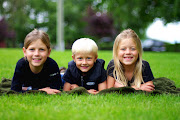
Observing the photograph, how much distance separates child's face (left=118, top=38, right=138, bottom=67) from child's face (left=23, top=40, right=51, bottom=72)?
1.31 meters

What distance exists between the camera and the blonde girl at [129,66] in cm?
379

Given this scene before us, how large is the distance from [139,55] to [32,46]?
1.85 metres

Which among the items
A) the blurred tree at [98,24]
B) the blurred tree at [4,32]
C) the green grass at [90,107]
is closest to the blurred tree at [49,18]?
the blurred tree at [98,24]

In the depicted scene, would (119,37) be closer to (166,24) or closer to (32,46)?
(32,46)

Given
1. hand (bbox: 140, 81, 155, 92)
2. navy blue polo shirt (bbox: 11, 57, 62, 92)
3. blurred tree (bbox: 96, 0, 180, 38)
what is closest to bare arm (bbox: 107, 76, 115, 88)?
hand (bbox: 140, 81, 155, 92)

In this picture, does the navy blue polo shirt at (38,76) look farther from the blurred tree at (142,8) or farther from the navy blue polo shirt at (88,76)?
the blurred tree at (142,8)

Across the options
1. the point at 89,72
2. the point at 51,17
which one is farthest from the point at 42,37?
the point at 51,17

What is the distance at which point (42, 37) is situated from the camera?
11.8 ft

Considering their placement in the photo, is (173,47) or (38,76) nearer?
(38,76)

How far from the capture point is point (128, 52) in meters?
3.74

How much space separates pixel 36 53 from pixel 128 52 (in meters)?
1.54

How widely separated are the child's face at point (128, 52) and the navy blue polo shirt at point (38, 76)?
1189 millimetres

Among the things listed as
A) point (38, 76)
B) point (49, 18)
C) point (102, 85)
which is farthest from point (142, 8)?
point (49, 18)

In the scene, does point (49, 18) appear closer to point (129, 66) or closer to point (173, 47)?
point (173, 47)
